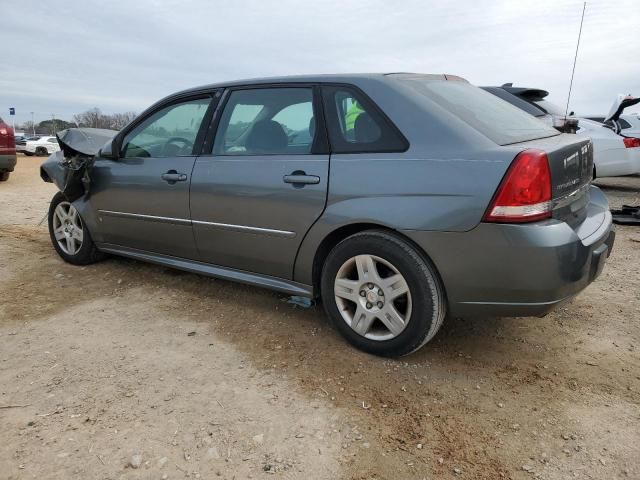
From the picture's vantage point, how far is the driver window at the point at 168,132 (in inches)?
142

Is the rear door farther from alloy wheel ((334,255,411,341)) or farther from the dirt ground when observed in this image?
the dirt ground

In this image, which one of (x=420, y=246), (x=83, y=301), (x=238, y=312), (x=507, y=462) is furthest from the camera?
(x=83, y=301)

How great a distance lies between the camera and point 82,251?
4.46 metres

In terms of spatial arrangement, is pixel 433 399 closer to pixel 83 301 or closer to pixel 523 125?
pixel 523 125

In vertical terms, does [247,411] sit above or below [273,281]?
below

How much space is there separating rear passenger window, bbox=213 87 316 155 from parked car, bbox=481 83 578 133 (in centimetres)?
422

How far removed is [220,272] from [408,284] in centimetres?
147

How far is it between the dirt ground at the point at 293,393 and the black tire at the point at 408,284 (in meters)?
0.12

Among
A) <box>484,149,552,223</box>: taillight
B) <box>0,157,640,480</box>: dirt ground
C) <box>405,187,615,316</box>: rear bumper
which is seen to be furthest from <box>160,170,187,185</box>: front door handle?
<box>484,149,552,223</box>: taillight

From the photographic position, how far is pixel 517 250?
7.57 ft

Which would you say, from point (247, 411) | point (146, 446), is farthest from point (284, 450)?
point (146, 446)

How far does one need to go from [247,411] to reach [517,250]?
1.46 m

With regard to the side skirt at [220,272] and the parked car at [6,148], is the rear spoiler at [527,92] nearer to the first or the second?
the side skirt at [220,272]

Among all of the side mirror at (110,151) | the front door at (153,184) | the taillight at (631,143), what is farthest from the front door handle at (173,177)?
the taillight at (631,143)
